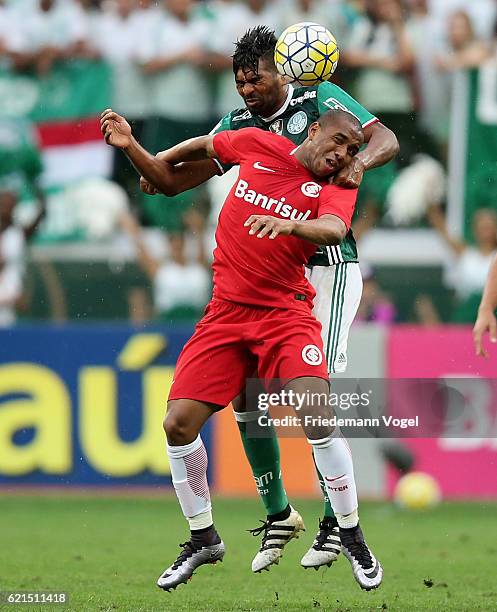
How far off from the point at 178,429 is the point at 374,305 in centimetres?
600

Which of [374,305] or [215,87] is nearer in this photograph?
[374,305]

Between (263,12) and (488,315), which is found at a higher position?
(263,12)

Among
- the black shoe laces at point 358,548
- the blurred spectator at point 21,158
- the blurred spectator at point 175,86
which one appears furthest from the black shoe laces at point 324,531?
the blurred spectator at point 21,158

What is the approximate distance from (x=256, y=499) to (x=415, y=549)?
2.94m

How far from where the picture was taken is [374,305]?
12508 mm

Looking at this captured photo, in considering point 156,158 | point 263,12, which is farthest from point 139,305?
point 156,158

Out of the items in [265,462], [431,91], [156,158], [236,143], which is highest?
[236,143]

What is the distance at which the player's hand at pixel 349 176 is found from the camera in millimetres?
6652

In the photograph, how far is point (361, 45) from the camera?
12.8 metres

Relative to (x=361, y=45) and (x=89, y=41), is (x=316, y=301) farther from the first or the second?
(x=89, y=41)

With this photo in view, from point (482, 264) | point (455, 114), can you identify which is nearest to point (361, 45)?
point (455, 114)

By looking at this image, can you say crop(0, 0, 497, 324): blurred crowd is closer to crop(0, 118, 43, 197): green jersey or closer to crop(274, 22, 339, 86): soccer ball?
crop(0, 118, 43, 197): green jersey

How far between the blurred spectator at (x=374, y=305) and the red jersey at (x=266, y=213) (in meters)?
5.53

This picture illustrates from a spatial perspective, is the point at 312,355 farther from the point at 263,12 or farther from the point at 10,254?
the point at 263,12
